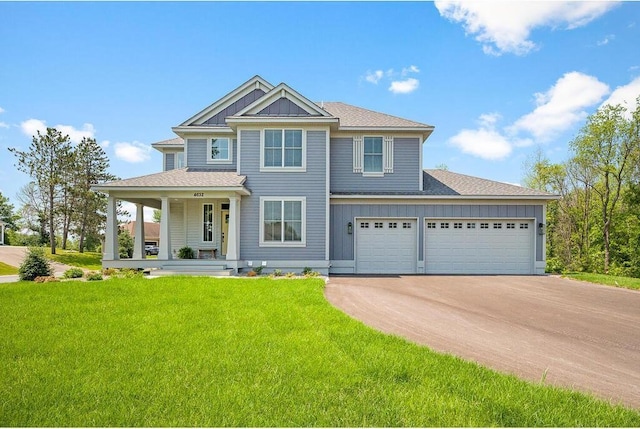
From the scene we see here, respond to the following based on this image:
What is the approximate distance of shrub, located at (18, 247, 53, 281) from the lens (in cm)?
1189

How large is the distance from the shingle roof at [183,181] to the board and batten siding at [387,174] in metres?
3.99

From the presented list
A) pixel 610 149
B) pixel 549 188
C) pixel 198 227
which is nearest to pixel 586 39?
pixel 610 149

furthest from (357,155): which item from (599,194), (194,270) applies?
(599,194)

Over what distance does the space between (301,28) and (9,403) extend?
32.8ft

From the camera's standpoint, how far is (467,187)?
15.9 metres

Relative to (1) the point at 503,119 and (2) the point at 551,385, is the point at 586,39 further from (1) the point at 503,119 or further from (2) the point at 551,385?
(2) the point at 551,385

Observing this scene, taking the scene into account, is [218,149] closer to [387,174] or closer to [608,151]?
[387,174]

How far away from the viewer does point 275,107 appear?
14.5 metres

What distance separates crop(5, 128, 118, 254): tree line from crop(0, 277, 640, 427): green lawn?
24132mm

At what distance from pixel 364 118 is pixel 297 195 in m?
4.96

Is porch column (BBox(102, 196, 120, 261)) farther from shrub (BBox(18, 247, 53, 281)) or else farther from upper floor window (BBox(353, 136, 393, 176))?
upper floor window (BBox(353, 136, 393, 176))

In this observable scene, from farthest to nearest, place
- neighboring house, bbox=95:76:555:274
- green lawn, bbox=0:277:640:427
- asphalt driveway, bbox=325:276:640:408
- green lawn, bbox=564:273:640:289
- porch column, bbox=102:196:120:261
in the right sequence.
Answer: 1. neighboring house, bbox=95:76:555:274
2. porch column, bbox=102:196:120:261
3. green lawn, bbox=564:273:640:289
4. asphalt driveway, bbox=325:276:640:408
5. green lawn, bbox=0:277:640:427

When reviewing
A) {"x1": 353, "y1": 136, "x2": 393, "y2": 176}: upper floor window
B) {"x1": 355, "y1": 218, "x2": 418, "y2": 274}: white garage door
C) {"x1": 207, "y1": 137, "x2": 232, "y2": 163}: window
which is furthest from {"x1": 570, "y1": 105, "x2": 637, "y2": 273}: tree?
{"x1": 207, "y1": 137, "x2": 232, "y2": 163}: window

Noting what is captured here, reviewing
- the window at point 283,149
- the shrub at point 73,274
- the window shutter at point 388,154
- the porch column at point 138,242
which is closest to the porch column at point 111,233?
the porch column at point 138,242
